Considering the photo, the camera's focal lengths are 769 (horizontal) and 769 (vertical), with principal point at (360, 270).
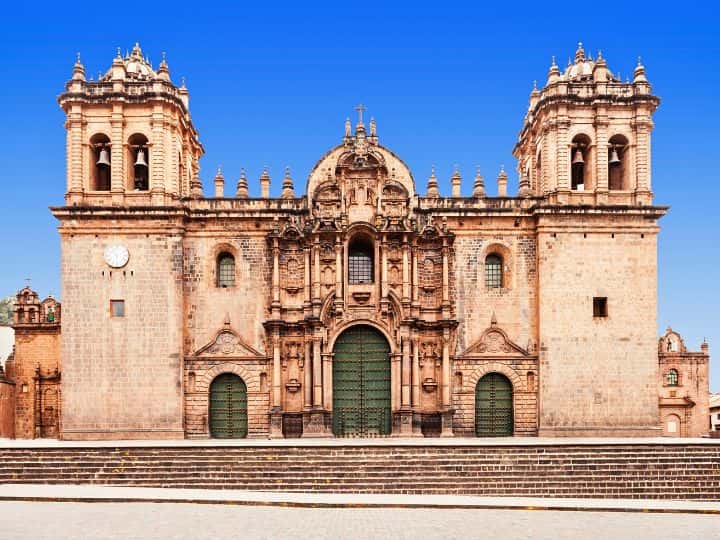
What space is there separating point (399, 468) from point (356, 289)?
8.75 metres

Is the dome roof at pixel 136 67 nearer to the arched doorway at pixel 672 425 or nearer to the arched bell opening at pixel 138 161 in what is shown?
the arched bell opening at pixel 138 161

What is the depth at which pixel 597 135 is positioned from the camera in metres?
28.7

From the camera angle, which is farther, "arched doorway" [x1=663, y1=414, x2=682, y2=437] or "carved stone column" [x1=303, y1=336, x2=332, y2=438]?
"arched doorway" [x1=663, y1=414, x2=682, y2=437]

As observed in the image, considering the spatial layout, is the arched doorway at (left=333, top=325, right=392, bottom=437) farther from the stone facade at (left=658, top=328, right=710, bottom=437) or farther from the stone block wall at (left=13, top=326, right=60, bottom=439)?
the stone facade at (left=658, top=328, right=710, bottom=437)

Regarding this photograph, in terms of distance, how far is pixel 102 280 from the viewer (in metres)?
27.5

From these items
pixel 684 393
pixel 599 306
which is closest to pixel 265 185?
pixel 599 306

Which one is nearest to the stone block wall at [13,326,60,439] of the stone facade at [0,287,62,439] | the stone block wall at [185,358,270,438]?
the stone facade at [0,287,62,439]

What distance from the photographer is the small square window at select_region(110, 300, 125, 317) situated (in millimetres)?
27422

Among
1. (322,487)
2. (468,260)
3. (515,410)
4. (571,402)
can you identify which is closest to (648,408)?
(571,402)

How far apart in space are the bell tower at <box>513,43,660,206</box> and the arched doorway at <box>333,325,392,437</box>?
8.59 meters

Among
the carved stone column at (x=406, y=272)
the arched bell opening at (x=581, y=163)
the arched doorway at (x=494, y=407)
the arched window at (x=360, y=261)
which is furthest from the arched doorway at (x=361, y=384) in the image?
the arched bell opening at (x=581, y=163)

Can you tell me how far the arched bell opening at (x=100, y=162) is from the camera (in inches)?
1120

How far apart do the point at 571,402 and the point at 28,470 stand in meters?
17.8

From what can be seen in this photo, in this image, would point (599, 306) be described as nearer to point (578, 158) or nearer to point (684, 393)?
point (578, 158)
